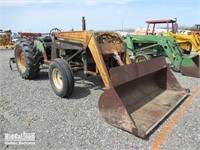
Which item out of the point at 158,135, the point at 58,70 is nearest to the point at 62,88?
the point at 58,70

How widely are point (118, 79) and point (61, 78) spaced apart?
1.80 metres

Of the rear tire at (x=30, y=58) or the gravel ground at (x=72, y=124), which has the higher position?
the rear tire at (x=30, y=58)

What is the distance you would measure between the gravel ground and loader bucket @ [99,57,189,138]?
15 centimetres

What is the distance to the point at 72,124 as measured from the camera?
3850 millimetres

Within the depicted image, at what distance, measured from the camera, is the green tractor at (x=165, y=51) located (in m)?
7.43

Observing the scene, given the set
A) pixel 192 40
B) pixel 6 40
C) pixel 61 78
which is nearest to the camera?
pixel 61 78

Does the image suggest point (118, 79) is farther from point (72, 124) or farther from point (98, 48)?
point (72, 124)

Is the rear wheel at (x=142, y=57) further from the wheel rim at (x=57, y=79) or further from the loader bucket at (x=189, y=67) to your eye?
the wheel rim at (x=57, y=79)

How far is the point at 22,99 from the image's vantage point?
5156 millimetres

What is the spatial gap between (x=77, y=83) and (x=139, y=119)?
2.75m

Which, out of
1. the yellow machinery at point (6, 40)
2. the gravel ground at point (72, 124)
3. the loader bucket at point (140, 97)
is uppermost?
the yellow machinery at point (6, 40)

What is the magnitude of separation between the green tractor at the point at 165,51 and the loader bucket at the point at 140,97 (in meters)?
2.50

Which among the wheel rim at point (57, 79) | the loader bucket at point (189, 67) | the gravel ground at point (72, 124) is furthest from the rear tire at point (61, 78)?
the loader bucket at point (189, 67)

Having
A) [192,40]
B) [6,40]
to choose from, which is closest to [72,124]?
[192,40]
